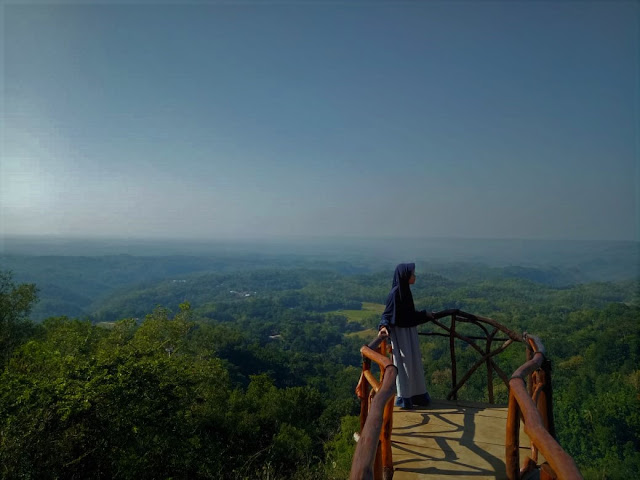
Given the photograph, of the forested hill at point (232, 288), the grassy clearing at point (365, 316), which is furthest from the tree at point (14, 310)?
the forested hill at point (232, 288)

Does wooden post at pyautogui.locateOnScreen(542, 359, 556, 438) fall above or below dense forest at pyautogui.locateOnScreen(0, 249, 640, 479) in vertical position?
above

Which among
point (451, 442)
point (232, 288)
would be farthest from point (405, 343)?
point (232, 288)

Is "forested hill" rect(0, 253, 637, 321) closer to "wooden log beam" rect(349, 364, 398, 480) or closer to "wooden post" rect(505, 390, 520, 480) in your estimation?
"wooden post" rect(505, 390, 520, 480)


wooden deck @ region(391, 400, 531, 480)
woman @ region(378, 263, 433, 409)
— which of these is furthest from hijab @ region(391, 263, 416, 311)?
wooden deck @ region(391, 400, 531, 480)

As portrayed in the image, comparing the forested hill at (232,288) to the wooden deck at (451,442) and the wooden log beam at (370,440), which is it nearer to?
the wooden deck at (451,442)

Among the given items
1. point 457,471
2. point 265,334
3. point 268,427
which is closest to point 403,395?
point 457,471

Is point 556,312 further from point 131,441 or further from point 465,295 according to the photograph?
point 131,441

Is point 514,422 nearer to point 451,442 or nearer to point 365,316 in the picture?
point 451,442
